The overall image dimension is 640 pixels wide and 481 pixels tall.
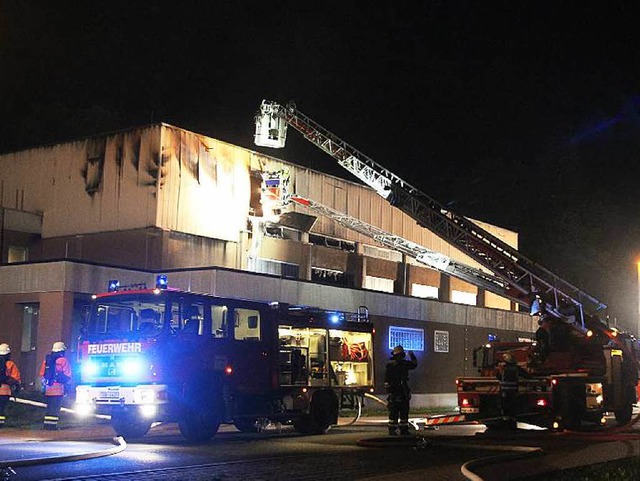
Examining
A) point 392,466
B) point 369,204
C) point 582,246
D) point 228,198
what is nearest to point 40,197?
point 228,198

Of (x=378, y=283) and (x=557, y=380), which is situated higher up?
(x=378, y=283)

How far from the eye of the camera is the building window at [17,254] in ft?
114

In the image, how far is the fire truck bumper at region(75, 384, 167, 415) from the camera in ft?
52.3

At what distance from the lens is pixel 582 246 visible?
2525 inches

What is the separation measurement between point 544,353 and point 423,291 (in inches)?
918

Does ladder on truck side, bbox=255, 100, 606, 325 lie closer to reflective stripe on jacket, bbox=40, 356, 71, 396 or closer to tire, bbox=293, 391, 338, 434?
tire, bbox=293, 391, 338, 434

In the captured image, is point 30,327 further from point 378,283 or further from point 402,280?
point 402,280

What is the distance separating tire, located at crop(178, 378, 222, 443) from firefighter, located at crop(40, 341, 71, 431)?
3446 mm

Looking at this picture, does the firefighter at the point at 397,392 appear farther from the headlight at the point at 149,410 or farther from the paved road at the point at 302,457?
the headlight at the point at 149,410

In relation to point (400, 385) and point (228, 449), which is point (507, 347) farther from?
point (228, 449)

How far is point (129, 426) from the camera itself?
56.7 ft

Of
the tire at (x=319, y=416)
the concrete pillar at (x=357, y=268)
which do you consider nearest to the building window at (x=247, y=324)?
the tire at (x=319, y=416)

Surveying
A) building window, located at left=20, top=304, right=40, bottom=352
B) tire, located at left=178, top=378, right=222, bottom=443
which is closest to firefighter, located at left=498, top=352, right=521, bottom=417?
tire, located at left=178, top=378, right=222, bottom=443

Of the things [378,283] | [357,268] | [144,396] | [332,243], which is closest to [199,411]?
[144,396]
